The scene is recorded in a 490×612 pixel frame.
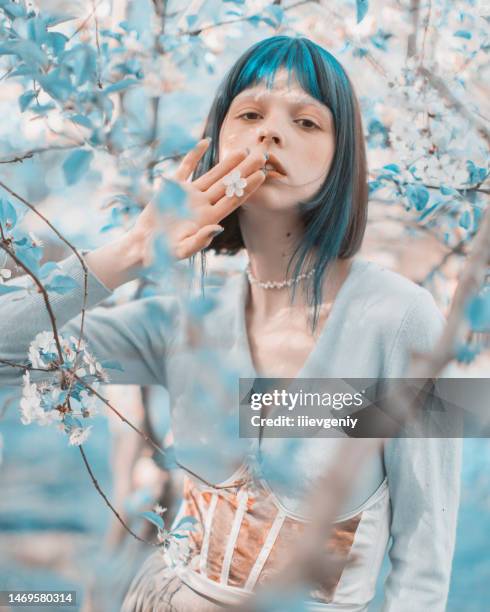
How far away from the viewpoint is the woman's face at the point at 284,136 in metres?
0.84

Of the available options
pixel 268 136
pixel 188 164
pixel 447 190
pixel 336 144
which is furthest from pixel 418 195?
pixel 188 164

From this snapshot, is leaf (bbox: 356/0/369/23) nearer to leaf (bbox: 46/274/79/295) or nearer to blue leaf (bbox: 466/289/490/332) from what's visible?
leaf (bbox: 46/274/79/295)

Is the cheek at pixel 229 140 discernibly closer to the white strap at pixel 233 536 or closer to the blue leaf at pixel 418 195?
the blue leaf at pixel 418 195

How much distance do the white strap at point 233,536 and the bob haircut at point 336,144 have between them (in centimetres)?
25

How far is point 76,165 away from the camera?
1.92 feet

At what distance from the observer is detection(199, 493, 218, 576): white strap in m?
0.92

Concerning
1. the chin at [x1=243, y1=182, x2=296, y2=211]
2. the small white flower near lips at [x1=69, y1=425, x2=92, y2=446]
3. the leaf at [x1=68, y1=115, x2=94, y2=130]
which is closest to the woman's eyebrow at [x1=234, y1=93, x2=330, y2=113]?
the chin at [x1=243, y1=182, x2=296, y2=211]

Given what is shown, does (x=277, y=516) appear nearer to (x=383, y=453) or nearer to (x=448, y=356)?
(x=383, y=453)

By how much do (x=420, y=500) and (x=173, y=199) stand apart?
0.57 m

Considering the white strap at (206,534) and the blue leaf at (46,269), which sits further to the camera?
the white strap at (206,534)

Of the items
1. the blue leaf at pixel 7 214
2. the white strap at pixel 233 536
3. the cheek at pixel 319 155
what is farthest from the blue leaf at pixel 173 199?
the white strap at pixel 233 536

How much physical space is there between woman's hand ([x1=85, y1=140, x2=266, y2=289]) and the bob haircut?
125 mm

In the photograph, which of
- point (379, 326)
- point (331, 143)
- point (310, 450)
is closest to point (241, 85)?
point (331, 143)

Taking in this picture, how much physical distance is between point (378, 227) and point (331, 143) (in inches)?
64.2
